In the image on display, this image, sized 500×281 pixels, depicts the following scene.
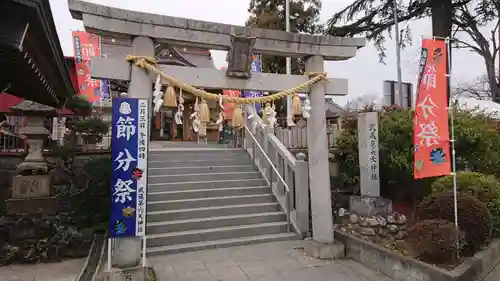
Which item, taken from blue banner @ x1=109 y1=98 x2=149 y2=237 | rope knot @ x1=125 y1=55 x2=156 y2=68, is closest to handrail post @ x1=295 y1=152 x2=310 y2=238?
blue banner @ x1=109 y1=98 x2=149 y2=237

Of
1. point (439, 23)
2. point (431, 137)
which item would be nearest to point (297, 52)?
point (431, 137)

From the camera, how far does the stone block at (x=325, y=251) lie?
5867mm

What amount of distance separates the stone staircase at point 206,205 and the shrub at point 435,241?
2.63 meters

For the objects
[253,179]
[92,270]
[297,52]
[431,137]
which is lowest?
[92,270]

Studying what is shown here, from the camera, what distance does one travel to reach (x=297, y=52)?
20.2ft

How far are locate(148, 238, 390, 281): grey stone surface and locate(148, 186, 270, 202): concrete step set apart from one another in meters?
1.84

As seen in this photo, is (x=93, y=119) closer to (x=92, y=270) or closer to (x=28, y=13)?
(x=92, y=270)

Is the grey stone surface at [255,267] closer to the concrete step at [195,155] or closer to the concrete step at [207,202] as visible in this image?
the concrete step at [207,202]

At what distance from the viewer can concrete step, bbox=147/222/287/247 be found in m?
6.30

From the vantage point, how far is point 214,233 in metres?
6.64

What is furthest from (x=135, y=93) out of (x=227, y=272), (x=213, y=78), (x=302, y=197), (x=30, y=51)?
(x=302, y=197)

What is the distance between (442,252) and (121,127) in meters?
4.97

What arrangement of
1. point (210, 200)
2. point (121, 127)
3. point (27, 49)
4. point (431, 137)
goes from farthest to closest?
1. point (210, 200)
2. point (431, 137)
3. point (121, 127)
4. point (27, 49)

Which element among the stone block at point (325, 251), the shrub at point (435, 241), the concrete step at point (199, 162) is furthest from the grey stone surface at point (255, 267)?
the concrete step at point (199, 162)
